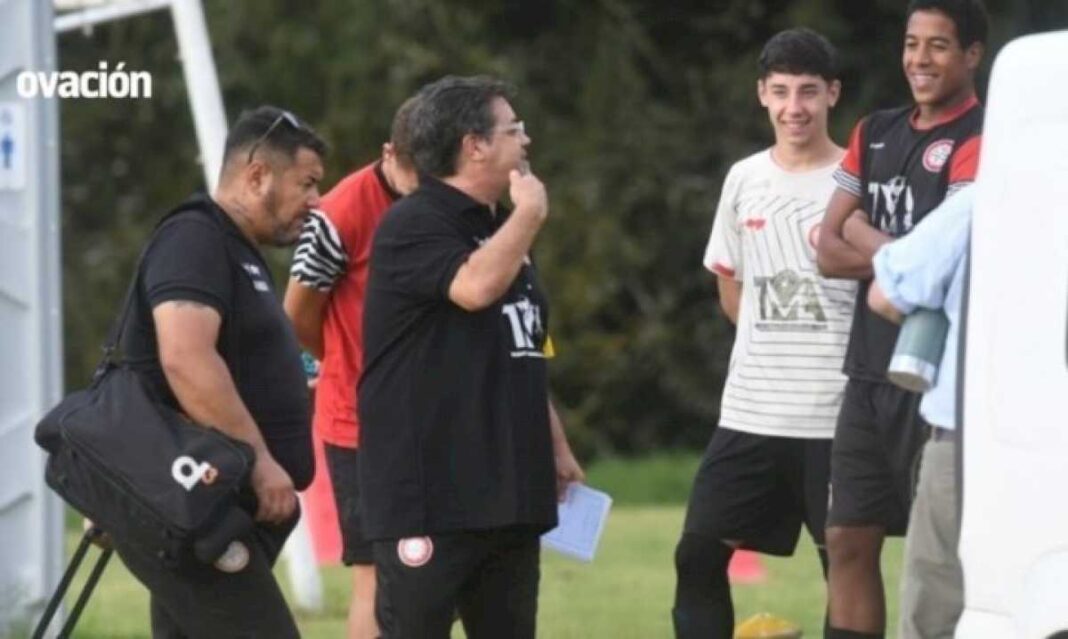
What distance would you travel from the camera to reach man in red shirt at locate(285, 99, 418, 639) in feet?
28.1

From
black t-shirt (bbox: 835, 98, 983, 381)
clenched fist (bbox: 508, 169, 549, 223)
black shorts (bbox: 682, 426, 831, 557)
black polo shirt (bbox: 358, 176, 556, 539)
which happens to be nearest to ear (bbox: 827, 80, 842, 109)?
black t-shirt (bbox: 835, 98, 983, 381)

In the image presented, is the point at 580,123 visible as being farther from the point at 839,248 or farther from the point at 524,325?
the point at 524,325

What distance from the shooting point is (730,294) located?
359 inches

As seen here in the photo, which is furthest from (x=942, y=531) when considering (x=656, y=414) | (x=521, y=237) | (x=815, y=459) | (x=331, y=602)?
(x=656, y=414)

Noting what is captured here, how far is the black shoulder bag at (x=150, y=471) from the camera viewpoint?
6855 mm

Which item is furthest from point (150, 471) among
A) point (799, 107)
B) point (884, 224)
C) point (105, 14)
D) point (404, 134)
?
point (105, 14)

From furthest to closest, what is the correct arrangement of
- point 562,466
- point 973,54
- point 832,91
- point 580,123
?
point 580,123 → point 832,91 → point 973,54 → point 562,466

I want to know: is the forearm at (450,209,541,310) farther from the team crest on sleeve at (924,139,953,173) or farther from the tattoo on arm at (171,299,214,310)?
the team crest on sleeve at (924,139,953,173)

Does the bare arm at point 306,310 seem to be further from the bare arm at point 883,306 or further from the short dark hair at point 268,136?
the bare arm at point 883,306

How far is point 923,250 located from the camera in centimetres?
669

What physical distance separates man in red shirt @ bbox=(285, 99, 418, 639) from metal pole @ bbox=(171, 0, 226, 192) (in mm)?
3621

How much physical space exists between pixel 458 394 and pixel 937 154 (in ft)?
5.32

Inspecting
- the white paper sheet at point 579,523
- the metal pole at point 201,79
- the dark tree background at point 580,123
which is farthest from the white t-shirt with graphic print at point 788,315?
the dark tree background at point 580,123

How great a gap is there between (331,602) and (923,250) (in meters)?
6.09
